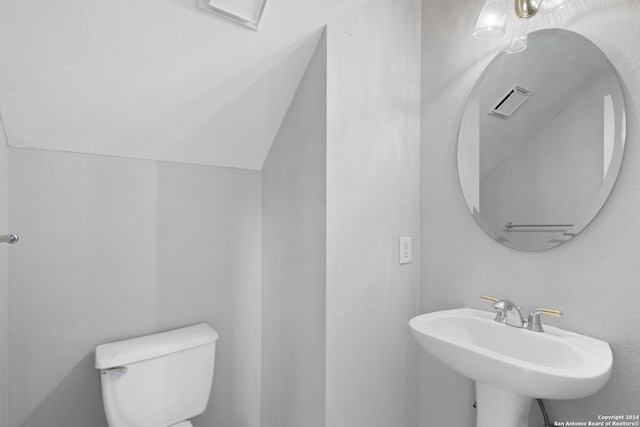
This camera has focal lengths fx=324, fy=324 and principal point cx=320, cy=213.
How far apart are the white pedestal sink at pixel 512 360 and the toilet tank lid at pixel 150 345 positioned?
2.93 ft

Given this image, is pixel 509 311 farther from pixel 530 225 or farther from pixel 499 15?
pixel 499 15

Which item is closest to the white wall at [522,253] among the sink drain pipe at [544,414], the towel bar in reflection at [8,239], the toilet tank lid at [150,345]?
the sink drain pipe at [544,414]

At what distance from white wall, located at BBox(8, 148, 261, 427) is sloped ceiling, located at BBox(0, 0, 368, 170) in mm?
130

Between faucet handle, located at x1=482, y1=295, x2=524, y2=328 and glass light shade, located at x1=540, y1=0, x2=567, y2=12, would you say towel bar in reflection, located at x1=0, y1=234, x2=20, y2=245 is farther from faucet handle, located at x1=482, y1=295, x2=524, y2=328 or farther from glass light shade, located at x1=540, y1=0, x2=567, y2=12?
glass light shade, located at x1=540, y1=0, x2=567, y2=12

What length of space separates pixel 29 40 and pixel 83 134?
0.35m

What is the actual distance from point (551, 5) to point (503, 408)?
1320 millimetres

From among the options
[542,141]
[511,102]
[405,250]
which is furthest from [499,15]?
[405,250]

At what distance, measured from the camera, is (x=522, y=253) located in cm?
119

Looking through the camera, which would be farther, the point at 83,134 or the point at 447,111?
the point at 447,111

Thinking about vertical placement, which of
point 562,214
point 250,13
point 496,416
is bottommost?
point 496,416

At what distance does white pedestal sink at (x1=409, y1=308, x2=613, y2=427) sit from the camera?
2.66 ft

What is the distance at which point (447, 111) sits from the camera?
1432 millimetres

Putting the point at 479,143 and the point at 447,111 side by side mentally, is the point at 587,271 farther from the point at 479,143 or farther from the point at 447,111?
the point at 447,111

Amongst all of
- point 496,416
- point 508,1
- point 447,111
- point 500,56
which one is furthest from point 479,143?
point 496,416
